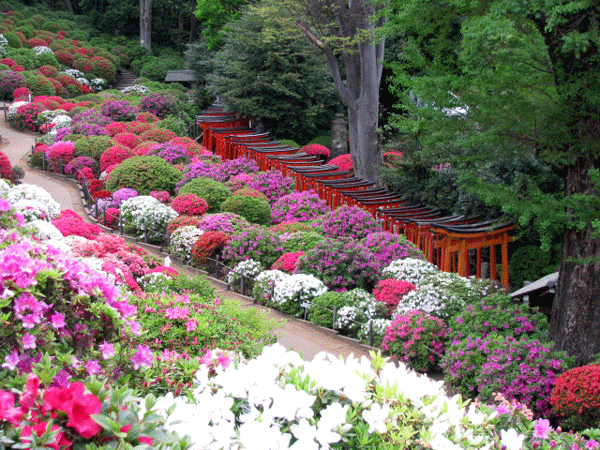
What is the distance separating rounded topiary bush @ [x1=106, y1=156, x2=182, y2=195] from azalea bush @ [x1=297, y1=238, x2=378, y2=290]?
25.7ft

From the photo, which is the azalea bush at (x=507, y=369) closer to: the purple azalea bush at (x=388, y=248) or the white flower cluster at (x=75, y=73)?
the purple azalea bush at (x=388, y=248)

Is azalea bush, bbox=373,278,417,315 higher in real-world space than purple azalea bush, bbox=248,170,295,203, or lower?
lower

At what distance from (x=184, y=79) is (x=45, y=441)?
40.2m

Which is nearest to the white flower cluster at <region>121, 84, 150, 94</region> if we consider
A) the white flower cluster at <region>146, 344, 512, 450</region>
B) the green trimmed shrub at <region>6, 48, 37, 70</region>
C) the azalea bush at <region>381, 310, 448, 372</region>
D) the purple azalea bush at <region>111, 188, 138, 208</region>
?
the green trimmed shrub at <region>6, 48, 37, 70</region>

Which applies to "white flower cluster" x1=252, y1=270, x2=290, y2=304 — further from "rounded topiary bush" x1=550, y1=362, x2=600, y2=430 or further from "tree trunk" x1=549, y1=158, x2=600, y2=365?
"rounded topiary bush" x1=550, y1=362, x2=600, y2=430

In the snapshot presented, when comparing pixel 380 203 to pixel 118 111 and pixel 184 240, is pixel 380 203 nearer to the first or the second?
pixel 184 240

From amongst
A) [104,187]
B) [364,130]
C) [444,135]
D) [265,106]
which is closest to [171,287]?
[444,135]

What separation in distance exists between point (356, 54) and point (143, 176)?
27.9 feet

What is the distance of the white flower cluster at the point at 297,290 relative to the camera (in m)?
11.7

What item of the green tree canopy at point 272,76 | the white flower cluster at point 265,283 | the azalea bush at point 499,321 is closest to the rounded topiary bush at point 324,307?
the white flower cluster at point 265,283

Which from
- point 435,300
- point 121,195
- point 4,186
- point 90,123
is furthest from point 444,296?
point 90,123

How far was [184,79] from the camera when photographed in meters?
40.6

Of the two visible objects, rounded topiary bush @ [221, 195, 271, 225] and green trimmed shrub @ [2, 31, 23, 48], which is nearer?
rounded topiary bush @ [221, 195, 271, 225]

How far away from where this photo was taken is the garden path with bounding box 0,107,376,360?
9.91 metres
